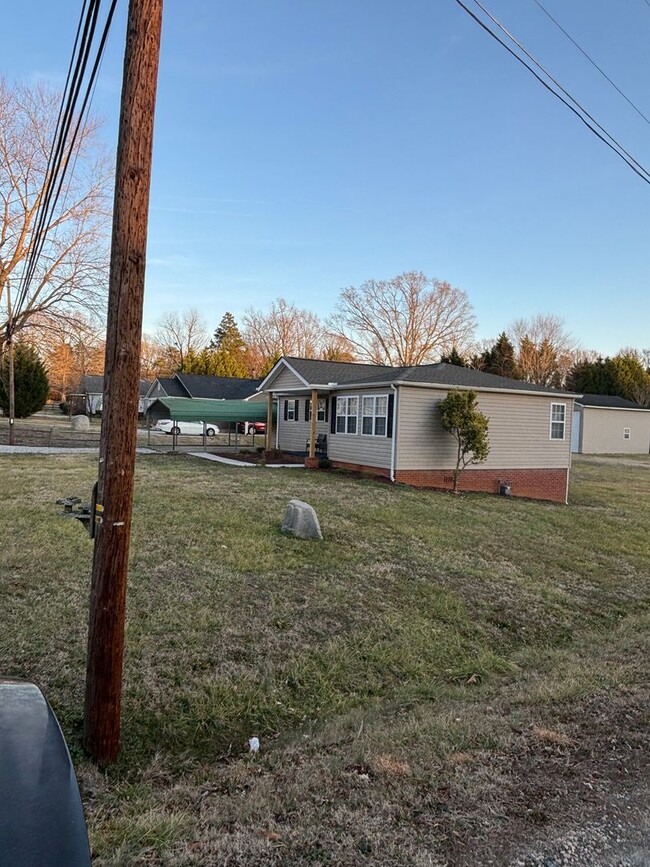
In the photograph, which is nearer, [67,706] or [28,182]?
[67,706]

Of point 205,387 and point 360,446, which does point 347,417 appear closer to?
point 360,446

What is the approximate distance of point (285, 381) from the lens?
2038 centimetres

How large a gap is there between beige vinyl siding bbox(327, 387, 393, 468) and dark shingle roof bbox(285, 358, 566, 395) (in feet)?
1.24

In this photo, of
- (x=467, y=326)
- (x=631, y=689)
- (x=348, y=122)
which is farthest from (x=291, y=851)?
(x=467, y=326)

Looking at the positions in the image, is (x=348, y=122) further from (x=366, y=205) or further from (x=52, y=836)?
(x=52, y=836)

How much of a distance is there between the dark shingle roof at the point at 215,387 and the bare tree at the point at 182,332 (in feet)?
85.1

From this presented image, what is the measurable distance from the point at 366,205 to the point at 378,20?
12841 millimetres

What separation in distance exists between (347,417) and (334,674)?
513 inches

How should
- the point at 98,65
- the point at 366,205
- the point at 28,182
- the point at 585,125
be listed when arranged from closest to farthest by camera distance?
1. the point at 98,65
2. the point at 585,125
3. the point at 366,205
4. the point at 28,182

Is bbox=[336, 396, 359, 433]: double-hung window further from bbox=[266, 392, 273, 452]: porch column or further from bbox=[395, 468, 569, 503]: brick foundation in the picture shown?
bbox=[266, 392, 273, 452]: porch column

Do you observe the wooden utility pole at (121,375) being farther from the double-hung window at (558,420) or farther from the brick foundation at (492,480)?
the double-hung window at (558,420)

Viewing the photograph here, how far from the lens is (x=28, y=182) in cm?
2569

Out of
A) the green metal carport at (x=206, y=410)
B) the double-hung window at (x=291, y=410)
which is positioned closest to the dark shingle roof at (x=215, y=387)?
the green metal carport at (x=206, y=410)

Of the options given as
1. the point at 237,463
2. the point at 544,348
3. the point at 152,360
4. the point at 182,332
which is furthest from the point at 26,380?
the point at 544,348
